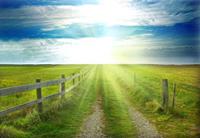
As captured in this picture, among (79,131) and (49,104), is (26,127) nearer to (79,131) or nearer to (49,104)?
(79,131)

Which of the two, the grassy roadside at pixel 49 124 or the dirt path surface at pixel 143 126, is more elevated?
the grassy roadside at pixel 49 124

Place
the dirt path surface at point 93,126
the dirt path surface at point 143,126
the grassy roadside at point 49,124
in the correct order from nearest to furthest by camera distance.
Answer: the grassy roadside at point 49,124 → the dirt path surface at point 93,126 → the dirt path surface at point 143,126

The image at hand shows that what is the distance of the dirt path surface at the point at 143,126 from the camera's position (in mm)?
7271

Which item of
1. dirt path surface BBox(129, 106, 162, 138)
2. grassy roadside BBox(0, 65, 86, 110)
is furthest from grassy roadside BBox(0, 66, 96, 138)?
grassy roadside BBox(0, 65, 86, 110)

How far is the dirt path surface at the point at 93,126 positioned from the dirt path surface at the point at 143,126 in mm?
988

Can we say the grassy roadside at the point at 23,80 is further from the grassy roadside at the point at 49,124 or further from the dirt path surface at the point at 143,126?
the dirt path surface at the point at 143,126

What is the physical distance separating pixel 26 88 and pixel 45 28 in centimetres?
387

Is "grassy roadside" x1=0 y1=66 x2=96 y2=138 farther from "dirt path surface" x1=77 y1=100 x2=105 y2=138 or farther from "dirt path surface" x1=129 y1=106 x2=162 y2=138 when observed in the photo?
"dirt path surface" x1=129 y1=106 x2=162 y2=138

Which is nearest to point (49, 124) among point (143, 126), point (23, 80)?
point (143, 126)

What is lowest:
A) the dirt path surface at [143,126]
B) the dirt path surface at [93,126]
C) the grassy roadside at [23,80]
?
the dirt path surface at [143,126]

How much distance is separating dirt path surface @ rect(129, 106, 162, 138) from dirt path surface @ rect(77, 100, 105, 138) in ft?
3.24

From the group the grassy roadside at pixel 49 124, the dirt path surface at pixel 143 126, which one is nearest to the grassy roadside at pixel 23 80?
the grassy roadside at pixel 49 124

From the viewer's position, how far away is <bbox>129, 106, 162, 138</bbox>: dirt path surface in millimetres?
7271

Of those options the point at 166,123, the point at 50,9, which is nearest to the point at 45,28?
the point at 50,9
